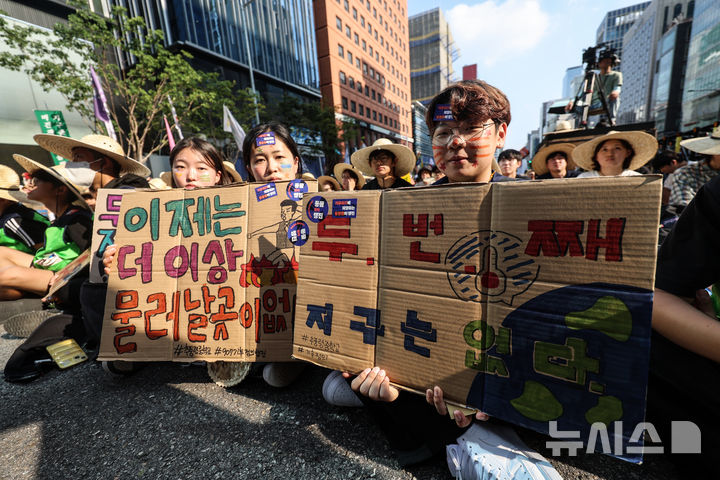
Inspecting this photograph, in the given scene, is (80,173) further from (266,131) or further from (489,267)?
(489,267)

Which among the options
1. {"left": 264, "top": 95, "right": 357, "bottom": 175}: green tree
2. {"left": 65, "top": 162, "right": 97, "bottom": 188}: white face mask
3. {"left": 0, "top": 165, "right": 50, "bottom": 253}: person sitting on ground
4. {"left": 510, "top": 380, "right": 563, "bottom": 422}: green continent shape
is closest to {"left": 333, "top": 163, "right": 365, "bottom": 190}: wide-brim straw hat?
{"left": 65, "top": 162, "right": 97, "bottom": 188}: white face mask

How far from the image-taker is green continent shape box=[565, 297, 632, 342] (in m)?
0.91

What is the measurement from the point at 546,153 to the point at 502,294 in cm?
455

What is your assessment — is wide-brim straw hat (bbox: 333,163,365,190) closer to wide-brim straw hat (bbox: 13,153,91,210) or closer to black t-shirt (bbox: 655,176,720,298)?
wide-brim straw hat (bbox: 13,153,91,210)

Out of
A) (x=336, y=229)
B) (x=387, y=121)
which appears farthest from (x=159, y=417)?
(x=387, y=121)

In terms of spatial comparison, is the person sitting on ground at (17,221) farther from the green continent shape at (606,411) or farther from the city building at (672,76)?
the city building at (672,76)

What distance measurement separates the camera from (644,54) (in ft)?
220

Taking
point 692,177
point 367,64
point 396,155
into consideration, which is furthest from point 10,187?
point 367,64

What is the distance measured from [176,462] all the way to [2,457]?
3.49 feet

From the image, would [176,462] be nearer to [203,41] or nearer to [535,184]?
[535,184]

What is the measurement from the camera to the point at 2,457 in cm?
162

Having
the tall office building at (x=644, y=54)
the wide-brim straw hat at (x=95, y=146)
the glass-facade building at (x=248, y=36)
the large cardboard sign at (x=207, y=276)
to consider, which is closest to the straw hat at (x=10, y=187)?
the wide-brim straw hat at (x=95, y=146)

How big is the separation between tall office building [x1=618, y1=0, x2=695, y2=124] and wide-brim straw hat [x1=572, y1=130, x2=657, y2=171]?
86.0 metres

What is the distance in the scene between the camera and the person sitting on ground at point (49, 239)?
254cm
